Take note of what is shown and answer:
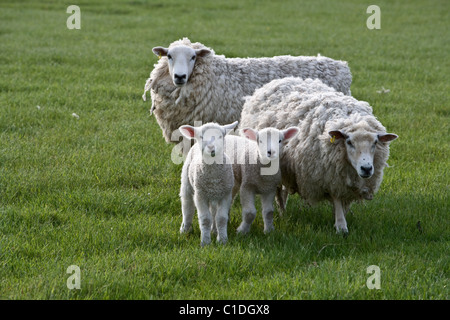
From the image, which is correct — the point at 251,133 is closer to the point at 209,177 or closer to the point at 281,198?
the point at 209,177

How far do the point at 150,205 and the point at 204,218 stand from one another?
3.88 feet

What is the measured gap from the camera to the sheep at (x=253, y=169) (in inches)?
195

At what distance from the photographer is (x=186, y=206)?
17.0 ft

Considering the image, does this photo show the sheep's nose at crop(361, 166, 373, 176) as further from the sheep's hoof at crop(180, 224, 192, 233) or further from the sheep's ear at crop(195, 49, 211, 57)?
the sheep's ear at crop(195, 49, 211, 57)

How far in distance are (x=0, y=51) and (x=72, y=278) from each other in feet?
35.9

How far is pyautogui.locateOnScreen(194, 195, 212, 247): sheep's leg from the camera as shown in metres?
4.83

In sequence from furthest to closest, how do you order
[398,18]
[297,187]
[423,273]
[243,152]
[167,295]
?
1. [398,18]
2. [297,187]
3. [243,152]
4. [423,273]
5. [167,295]

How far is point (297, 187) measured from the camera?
5664mm

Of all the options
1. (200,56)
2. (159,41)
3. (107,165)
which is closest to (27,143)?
(107,165)

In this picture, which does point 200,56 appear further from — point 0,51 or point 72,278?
point 0,51

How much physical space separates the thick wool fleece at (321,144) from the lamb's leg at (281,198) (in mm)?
125

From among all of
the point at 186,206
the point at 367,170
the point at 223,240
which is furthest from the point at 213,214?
the point at 367,170

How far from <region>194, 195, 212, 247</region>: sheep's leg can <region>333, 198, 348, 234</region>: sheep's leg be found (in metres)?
1.21

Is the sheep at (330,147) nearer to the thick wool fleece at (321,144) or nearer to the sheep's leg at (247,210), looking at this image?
the thick wool fleece at (321,144)
